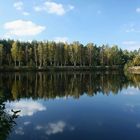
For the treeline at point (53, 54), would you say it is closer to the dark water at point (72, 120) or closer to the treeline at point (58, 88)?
the treeline at point (58, 88)

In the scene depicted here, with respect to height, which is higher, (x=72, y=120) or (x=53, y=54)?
(x=53, y=54)

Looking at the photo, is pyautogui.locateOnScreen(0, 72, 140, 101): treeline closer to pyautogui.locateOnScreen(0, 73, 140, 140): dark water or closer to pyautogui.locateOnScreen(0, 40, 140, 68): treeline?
pyautogui.locateOnScreen(0, 73, 140, 140): dark water

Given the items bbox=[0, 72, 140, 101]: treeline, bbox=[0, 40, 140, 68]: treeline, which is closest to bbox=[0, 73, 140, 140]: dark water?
bbox=[0, 72, 140, 101]: treeline

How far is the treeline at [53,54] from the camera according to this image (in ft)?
340

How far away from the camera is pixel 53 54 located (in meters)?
110

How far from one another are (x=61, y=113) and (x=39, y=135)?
20.8 ft

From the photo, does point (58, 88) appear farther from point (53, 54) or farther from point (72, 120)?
point (53, 54)

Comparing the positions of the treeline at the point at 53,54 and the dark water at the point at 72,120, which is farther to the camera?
the treeline at the point at 53,54

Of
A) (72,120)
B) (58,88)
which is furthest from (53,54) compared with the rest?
(72,120)

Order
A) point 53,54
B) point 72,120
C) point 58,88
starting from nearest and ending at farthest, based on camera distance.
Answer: point 72,120
point 58,88
point 53,54

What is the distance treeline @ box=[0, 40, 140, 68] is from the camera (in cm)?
10356

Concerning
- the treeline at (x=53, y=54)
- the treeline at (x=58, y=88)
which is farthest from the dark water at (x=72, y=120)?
the treeline at (x=53, y=54)

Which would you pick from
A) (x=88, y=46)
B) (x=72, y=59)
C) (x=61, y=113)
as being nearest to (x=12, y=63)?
(x=72, y=59)

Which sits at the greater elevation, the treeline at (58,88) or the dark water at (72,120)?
the dark water at (72,120)
